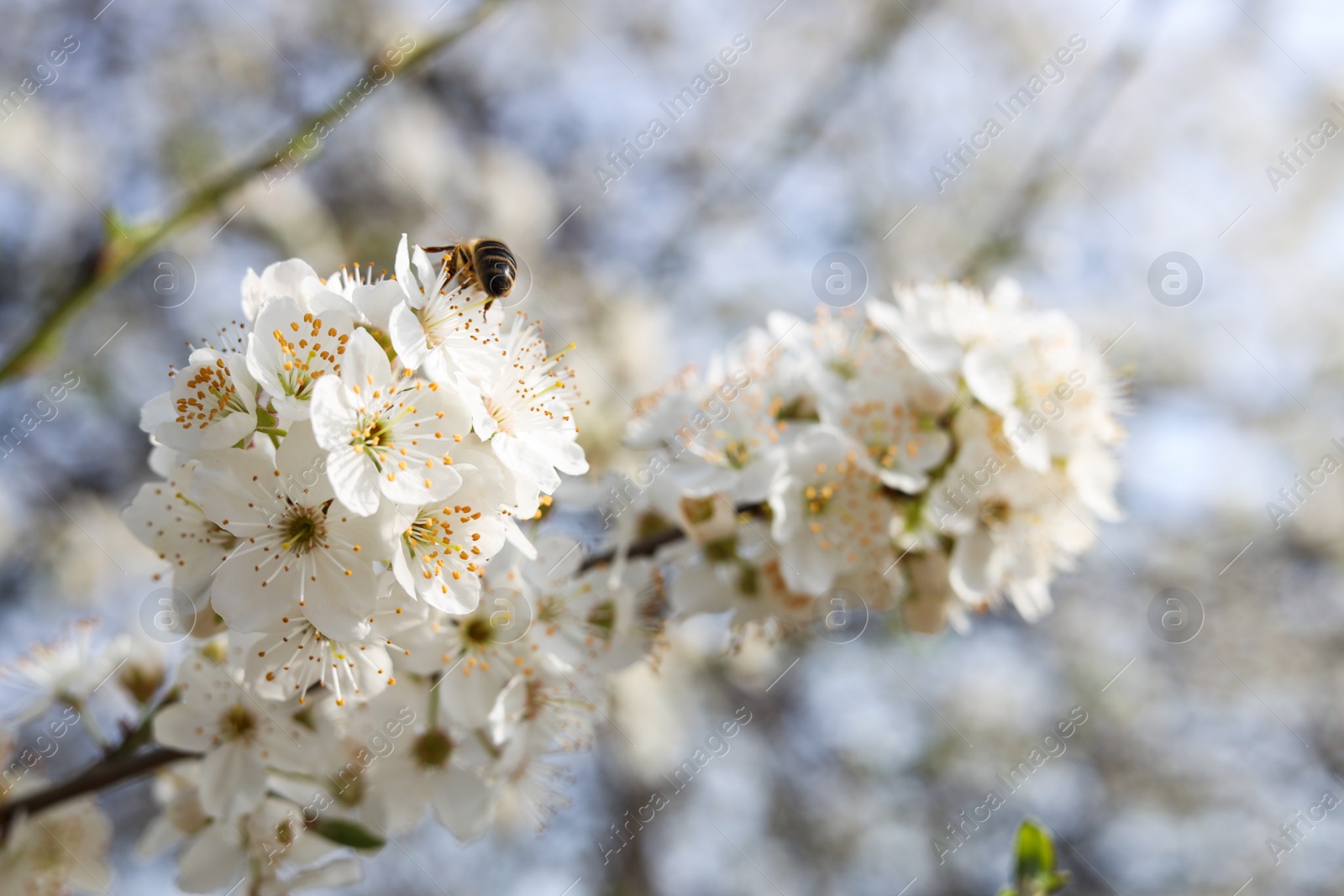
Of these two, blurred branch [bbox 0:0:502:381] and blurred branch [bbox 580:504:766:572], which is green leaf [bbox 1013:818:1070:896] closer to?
blurred branch [bbox 580:504:766:572]

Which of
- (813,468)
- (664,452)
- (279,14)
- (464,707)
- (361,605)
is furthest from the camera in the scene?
(279,14)

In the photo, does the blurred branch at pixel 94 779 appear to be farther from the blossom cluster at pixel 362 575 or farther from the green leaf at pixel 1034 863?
the green leaf at pixel 1034 863

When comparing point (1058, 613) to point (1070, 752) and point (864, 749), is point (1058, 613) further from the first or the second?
point (864, 749)

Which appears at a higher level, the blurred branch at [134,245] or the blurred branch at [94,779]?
the blurred branch at [134,245]

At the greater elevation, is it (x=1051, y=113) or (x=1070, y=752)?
(x=1051, y=113)

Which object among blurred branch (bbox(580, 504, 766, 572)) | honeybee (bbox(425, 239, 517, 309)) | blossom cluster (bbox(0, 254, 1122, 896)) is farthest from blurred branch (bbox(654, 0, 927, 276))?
Answer: honeybee (bbox(425, 239, 517, 309))

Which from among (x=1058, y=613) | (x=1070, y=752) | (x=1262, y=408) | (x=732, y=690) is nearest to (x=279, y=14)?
(x=732, y=690)

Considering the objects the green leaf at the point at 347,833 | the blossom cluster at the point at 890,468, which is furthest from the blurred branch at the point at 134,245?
the green leaf at the point at 347,833
